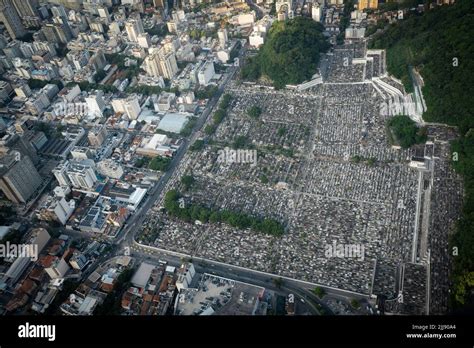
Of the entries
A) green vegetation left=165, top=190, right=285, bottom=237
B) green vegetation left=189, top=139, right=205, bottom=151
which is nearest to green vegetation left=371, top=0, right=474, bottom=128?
green vegetation left=165, top=190, right=285, bottom=237

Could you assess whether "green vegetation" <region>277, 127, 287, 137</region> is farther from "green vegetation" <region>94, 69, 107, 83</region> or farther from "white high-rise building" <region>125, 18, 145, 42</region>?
"white high-rise building" <region>125, 18, 145, 42</region>

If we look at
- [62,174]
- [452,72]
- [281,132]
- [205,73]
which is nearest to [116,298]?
[62,174]

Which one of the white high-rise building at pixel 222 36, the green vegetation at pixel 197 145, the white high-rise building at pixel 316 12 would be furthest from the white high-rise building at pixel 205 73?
the white high-rise building at pixel 316 12

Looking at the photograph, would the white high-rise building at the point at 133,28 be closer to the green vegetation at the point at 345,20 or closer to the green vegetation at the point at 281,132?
the green vegetation at the point at 345,20

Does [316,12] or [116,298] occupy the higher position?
[316,12]

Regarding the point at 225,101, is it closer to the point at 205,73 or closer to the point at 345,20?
the point at 205,73

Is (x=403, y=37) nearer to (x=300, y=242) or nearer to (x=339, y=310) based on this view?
(x=300, y=242)
